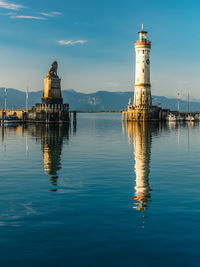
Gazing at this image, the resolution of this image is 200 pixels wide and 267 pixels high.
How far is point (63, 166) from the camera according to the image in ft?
114

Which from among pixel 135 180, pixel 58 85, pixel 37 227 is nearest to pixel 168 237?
pixel 37 227

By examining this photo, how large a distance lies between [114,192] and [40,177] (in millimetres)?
7904

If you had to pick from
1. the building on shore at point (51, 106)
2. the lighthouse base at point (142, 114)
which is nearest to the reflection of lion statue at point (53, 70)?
the building on shore at point (51, 106)

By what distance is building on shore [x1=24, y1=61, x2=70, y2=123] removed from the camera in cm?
Answer: 15612

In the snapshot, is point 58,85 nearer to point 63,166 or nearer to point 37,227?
point 63,166

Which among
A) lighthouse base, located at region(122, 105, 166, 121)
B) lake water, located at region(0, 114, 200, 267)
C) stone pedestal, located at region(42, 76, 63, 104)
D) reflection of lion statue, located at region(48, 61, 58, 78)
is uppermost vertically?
reflection of lion statue, located at region(48, 61, 58, 78)

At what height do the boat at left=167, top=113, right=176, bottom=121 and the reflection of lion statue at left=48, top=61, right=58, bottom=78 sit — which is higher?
the reflection of lion statue at left=48, top=61, right=58, bottom=78

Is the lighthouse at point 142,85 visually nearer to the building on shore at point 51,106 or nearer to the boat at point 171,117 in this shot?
the boat at point 171,117

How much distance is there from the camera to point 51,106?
157 meters

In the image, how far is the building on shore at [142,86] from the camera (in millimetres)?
144500

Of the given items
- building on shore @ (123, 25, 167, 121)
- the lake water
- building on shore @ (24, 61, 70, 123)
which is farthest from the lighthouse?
the lake water

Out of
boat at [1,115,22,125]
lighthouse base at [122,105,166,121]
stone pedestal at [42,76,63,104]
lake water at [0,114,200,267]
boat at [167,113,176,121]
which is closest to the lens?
lake water at [0,114,200,267]

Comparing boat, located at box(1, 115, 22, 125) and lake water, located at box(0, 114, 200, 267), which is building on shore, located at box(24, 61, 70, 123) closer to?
boat, located at box(1, 115, 22, 125)

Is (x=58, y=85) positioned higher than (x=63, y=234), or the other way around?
(x=58, y=85)
